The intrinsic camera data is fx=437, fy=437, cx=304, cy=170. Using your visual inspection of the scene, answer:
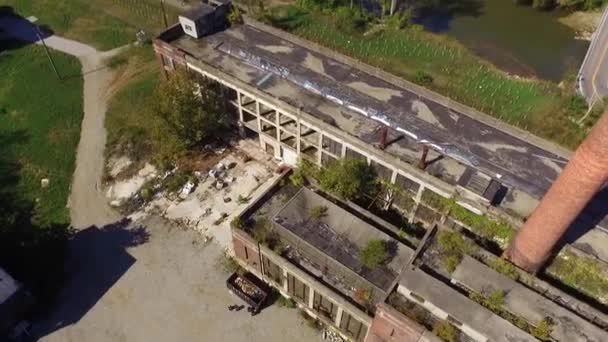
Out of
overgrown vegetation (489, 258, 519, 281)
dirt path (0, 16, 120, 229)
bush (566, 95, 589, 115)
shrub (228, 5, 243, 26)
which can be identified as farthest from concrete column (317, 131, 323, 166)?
bush (566, 95, 589, 115)

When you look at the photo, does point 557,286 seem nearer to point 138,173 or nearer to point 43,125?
point 138,173

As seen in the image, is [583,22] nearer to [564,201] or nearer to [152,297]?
[564,201]

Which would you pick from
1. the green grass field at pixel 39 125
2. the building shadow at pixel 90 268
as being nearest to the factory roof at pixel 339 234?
the building shadow at pixel 90 268

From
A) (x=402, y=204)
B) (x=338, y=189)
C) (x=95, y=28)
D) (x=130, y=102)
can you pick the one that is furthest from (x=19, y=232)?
(x=95, y=28)

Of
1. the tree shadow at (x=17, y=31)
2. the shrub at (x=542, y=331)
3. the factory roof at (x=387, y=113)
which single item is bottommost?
the tree shadow at (x=17, y=31)

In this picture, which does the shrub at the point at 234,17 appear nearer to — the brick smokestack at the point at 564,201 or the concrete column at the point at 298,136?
the concrete column at the point at 298,136

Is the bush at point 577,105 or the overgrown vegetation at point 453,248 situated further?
the bush at point 577,105
